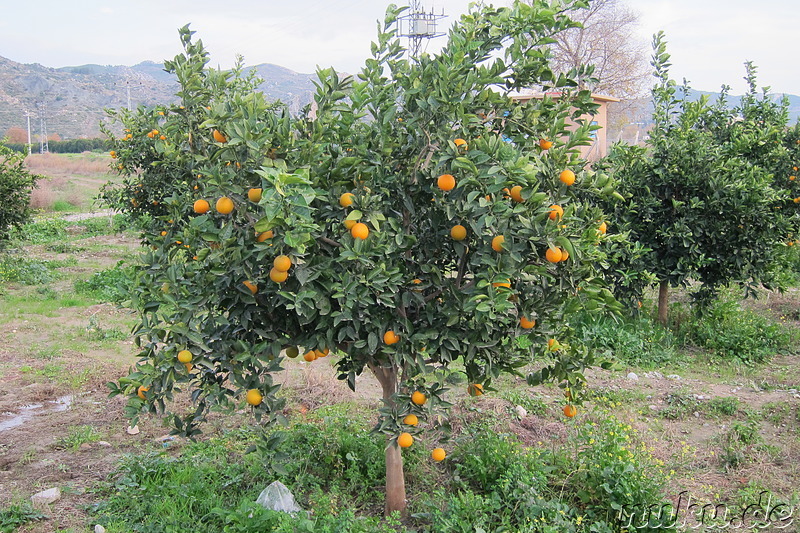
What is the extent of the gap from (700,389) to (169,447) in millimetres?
3985

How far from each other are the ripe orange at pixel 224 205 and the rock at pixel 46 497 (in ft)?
6.72

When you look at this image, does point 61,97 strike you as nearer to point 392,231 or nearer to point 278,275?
point 392,231

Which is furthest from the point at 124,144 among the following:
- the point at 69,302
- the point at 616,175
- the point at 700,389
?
the point at 700,389

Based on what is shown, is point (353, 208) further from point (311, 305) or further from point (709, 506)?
point (709, 506)

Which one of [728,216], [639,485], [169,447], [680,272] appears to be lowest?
[169,447]

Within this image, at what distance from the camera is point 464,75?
236 cm

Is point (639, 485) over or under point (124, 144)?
under

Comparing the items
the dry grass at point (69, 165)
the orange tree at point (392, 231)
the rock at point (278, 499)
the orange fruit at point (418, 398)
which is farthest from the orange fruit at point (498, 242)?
the dry grass at point (69, 165)

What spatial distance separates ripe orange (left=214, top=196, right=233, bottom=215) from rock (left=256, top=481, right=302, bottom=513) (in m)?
1.45

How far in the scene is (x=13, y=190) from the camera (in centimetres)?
838

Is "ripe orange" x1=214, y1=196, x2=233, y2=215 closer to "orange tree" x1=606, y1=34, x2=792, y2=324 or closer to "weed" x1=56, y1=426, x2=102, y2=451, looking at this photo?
"weed" x1=56, y1=426, x2=102, y2=451

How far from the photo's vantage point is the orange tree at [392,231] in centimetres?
226

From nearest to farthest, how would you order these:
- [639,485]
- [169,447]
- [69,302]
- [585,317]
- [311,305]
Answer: [311,305] < [639,485] < [169,447] < [585,317] < [69,302]

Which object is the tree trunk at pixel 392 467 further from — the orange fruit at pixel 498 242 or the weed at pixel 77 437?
the weed at pixel 77 437
